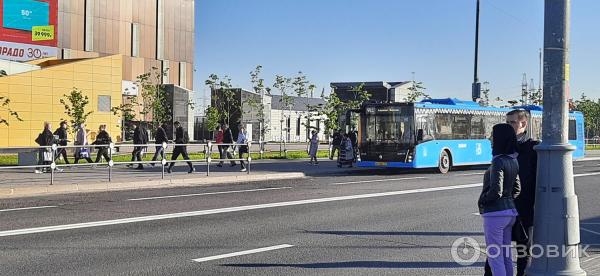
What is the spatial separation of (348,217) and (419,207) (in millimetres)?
2363

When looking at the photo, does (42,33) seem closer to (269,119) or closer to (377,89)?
(269,119)

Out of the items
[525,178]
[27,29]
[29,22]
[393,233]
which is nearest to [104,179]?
[393,233]

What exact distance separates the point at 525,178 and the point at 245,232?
4.90 meters

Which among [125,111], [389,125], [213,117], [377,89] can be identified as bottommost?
[389,125]

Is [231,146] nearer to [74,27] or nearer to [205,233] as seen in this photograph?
[205,233]

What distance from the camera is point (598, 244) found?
934cm

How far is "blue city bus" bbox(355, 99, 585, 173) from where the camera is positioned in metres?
24.3

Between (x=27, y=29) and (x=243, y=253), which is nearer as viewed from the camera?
(x=243, y=253)

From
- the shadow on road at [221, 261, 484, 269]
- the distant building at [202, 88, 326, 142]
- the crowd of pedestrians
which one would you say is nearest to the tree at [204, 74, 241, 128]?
the distant building at [202, 88, 326, 142]

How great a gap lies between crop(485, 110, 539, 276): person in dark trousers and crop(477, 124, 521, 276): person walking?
0.72ft

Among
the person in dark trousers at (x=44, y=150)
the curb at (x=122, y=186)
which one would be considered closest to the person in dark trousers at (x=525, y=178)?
the curb at (x=122, y=186)

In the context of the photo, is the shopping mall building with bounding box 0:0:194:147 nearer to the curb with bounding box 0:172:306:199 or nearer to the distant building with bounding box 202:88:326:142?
the distant building with bounding box 202:88:326:142

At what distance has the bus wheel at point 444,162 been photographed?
2530 centimetres

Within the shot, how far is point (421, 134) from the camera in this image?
2405 cm
